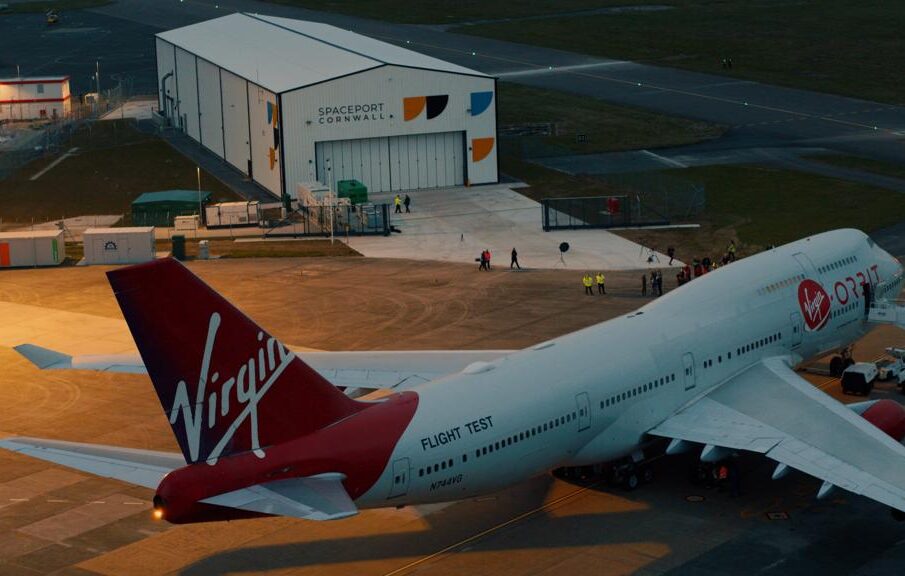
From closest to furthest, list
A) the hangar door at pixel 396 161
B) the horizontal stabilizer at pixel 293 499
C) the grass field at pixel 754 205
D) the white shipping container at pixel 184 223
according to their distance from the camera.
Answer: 1. the horizontal stabilizer at pixel 293 499
2. the grass field at pixel 754 205
3. the white shipping container at pixel 184 223
4. the hangar door at pixel 396 161

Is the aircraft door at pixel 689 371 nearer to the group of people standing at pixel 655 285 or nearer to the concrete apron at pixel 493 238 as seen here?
the group of people standing at pixel 655 285

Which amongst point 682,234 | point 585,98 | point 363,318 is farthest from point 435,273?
point 585,98

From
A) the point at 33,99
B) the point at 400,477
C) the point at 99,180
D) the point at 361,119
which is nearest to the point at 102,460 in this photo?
the point at 400,477

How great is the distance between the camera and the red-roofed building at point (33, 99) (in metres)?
161

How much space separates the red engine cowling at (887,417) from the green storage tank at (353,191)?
206 ft

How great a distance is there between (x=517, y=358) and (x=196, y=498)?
50.8ft

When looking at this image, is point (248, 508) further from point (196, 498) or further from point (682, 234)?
point (682, 234)

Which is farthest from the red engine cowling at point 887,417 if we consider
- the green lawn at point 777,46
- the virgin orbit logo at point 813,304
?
the green lawn at point 777,46

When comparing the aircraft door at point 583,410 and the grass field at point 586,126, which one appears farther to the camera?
the grass field at point 586,126

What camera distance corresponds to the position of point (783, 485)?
183 feet

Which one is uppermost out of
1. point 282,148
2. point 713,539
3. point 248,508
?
point 282,148

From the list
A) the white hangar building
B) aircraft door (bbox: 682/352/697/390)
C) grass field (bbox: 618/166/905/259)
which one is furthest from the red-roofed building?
aircraft door (bbox: 682/352/697/390)

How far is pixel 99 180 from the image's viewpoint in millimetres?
129500

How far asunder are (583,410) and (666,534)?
5.26m
